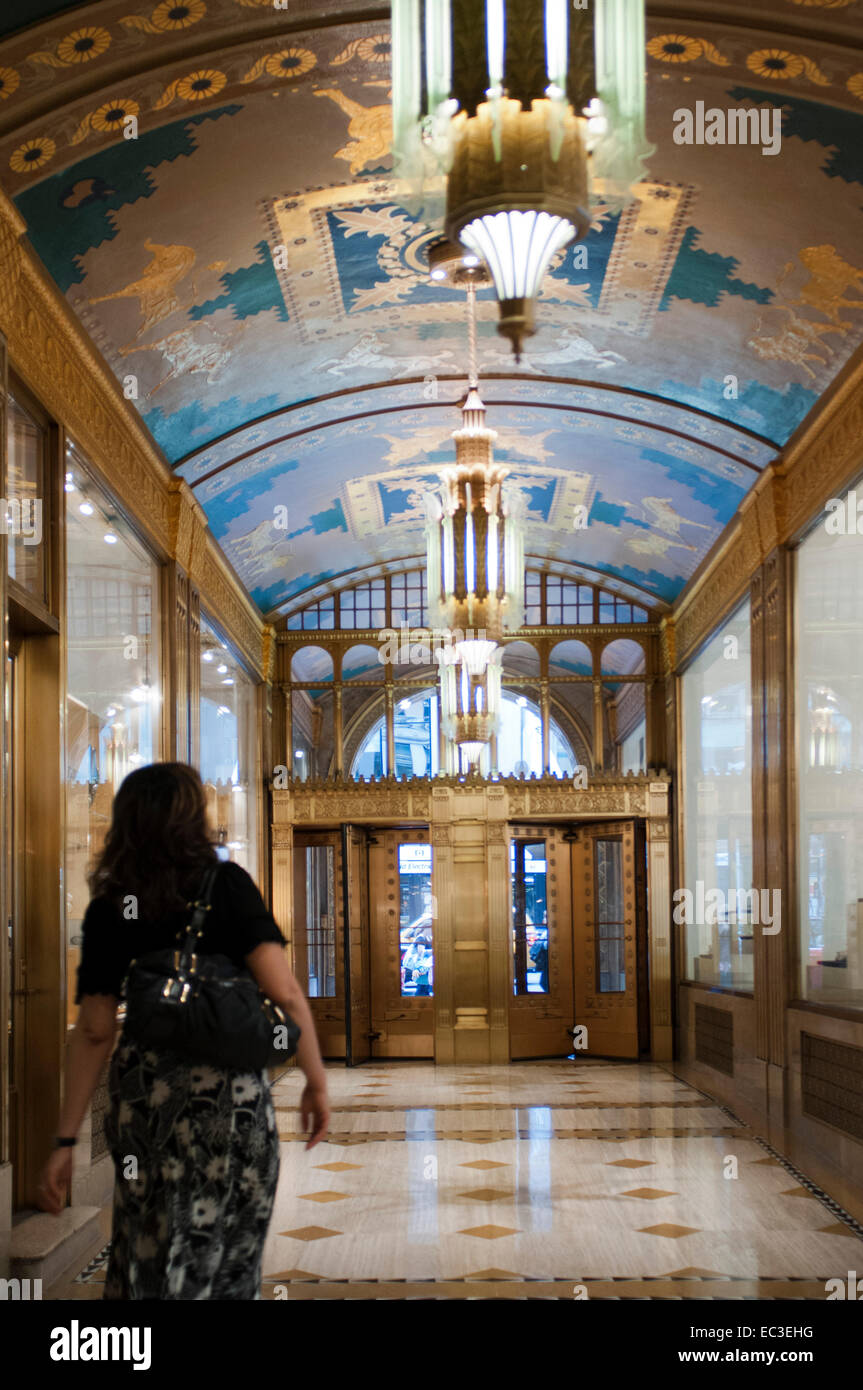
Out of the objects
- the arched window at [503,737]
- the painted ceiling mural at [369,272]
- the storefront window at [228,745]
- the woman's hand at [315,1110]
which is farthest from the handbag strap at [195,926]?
→ the arched window at [503,737]

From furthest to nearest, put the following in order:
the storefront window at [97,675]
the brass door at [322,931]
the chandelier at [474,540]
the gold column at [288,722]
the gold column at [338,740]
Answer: the gold column at [288,722]
the gold column at [338,740]
the brass door at [322,931]
the chandelier at [474,540]
the storefront window at [97,675]

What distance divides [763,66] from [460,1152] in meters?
6.23

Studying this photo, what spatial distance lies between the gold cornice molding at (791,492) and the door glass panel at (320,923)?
4.68 metres

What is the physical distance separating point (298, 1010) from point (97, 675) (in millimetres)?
5208

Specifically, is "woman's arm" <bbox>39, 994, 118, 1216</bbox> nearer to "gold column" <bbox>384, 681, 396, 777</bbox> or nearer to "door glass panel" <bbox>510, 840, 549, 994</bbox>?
"gold column" <bbox>384, 681, 396, 777</bbox>

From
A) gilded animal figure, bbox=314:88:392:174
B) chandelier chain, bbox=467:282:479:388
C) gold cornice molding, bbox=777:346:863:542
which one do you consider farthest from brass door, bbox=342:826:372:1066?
gilded animal figure, bbox=314:88:392:174

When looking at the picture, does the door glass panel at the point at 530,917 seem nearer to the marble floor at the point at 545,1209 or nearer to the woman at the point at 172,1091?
the marble floor at the point at 545,1209

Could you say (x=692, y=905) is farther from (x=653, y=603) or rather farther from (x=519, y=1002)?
(x=653, y=603)

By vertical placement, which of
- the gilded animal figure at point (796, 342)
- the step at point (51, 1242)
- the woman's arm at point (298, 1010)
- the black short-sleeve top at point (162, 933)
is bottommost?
the step at point (51, 1242)

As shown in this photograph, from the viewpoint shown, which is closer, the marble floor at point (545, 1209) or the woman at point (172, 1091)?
the woman at point (172, 1091)

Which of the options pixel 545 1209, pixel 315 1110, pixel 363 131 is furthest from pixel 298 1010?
pixel 363 131

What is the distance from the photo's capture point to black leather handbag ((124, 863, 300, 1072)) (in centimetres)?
281

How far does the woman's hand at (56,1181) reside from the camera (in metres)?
2.93

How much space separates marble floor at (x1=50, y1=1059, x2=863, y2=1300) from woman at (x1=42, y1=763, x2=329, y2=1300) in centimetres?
266
